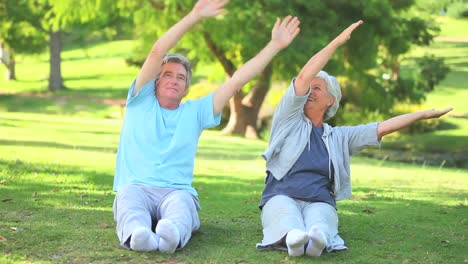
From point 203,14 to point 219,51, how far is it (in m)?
17.9

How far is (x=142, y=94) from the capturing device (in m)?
5.45

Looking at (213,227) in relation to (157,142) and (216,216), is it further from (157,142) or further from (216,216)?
(157,142)

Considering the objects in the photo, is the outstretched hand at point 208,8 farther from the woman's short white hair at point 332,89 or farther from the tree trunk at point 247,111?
the tree trunk at point 247,111

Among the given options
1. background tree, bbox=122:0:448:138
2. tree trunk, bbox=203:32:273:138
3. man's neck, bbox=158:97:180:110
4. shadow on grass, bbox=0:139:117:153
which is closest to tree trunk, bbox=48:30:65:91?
background tree, bbox=122:0:448:138

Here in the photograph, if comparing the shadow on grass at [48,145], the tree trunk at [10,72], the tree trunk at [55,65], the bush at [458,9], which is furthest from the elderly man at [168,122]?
the bush at [458,9]

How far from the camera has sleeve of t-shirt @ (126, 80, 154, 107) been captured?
17.8 ft

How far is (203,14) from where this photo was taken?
5180mm

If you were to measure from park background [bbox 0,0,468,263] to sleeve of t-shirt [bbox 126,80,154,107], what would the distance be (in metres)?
0.88

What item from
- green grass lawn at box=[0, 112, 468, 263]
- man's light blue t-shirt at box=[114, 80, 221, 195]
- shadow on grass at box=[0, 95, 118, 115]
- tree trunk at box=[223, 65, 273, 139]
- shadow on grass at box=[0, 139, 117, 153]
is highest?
man's light blue t-shirt at box=[114, 80, 221, 195]

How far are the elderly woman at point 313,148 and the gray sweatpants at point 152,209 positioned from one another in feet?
1.61

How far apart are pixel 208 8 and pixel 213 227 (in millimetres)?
1589

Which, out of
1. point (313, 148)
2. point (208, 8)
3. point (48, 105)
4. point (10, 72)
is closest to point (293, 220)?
point (313, 148)

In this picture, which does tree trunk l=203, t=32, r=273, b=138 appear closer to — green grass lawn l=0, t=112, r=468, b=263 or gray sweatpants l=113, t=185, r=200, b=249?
green grass lawn l=0, t=112, r=468, b=263

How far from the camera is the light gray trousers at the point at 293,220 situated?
490cm
